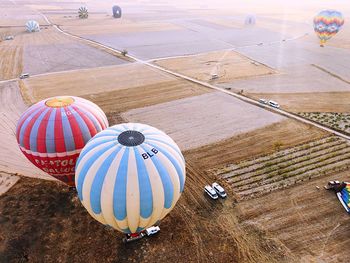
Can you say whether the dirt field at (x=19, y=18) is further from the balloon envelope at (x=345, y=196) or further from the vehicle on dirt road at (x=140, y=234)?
the balloon envelope at (x=345, y=196)

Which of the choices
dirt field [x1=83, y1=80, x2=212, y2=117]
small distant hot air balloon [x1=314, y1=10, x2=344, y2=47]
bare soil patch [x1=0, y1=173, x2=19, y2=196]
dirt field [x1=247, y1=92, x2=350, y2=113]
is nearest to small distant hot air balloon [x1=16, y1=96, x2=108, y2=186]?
bare soil patch [x1=0, y1=173, x2=19, y2=196]

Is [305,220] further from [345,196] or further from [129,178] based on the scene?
[129,178]

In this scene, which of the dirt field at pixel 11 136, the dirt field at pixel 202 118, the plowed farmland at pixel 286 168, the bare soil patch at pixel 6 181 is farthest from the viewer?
the dirt field at pixel 202 118

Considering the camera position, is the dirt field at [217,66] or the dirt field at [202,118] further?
the dirt field at [217,66]

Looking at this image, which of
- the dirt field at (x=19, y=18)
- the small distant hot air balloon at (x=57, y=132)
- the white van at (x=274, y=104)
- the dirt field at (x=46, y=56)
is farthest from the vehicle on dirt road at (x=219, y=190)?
the dirt field at (x=19, y=18)

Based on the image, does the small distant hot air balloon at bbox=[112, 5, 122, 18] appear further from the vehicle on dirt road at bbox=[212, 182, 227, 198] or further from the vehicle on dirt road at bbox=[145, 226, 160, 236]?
the vehicle on dirt road at bbox=[145, 226, 160, 236]

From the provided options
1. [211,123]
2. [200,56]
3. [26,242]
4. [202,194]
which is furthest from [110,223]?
[200,56]
